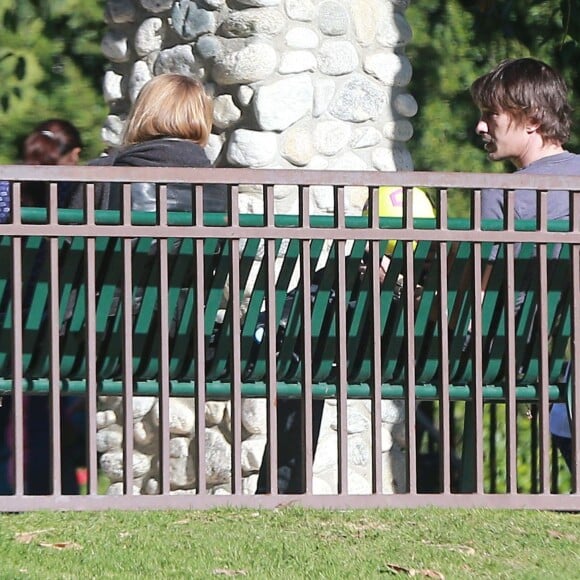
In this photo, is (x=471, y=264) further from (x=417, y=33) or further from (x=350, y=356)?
(x=417, y=33)

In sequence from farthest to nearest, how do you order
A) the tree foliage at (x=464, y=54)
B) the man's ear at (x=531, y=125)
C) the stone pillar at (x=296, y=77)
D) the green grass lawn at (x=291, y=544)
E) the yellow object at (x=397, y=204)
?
the tree foliage at (x=464, y=54)
the stone pillar at (x=296, y=77)
the yellow object at (x=397, y=204)
the man's ear at (x=531, y=125)
the green grass lawn at (x=291, y=544)

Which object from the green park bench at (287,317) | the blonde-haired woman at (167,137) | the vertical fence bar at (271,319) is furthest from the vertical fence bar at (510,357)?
the blonde-haired woman at (167,137)

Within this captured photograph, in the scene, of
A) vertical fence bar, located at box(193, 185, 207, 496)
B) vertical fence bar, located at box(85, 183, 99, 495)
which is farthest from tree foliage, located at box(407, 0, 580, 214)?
vertical fence bar, located at box(85, 183, 99, 495)

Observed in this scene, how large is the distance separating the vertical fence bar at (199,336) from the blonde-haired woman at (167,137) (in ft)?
1.43

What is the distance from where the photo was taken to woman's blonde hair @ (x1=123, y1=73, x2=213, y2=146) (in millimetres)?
4789

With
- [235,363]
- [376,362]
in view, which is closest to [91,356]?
[235,363]

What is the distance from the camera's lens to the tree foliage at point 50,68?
690 centimetres

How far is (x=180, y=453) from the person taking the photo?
554 cm

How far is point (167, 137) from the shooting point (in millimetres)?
4801

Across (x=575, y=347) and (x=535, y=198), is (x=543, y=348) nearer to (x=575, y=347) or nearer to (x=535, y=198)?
(x=575, y=347)

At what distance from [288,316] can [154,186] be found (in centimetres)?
57

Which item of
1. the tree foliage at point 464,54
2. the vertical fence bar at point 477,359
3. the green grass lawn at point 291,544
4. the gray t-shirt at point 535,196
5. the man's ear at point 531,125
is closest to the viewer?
the green grass lawn at point 291,544

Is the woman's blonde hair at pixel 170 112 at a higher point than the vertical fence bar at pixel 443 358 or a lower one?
higher

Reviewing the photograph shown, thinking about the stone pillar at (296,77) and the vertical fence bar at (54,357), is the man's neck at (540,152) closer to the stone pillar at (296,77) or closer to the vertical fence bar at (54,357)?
the stone pillar at (296,77)
